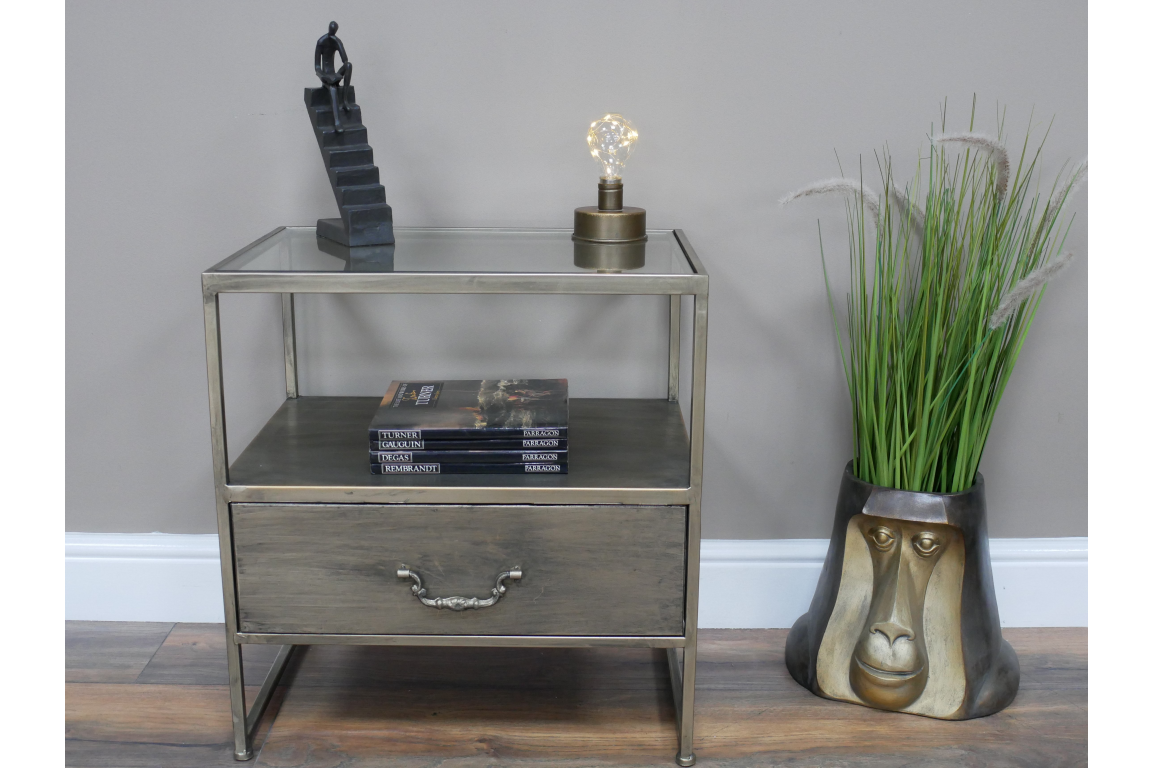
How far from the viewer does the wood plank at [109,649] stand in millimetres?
1625

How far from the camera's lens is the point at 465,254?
1369mm

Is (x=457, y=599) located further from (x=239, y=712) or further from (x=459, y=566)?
(x=239, y=712)

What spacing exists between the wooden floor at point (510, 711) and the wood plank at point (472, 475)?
42cm

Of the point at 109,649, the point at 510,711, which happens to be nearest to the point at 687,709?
the point at 510,711

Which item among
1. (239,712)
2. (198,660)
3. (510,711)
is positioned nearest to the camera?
(239,712)

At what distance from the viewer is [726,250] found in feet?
5.39

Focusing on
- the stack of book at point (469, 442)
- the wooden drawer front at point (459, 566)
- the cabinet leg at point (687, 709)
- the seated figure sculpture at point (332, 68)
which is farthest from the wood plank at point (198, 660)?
the seated figure sculpture at point (332, 68)

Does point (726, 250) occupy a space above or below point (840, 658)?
above

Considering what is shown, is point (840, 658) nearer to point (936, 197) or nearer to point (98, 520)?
point (936, 197)

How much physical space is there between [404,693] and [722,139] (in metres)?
1.02

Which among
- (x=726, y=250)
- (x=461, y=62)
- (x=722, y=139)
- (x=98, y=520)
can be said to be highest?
(x=461, y=62)

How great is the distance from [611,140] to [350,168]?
367mm
